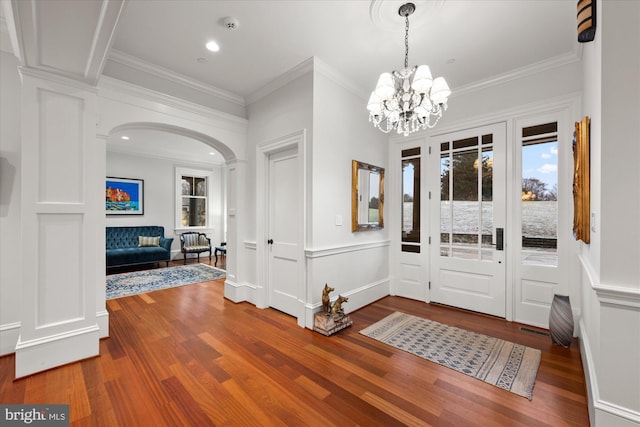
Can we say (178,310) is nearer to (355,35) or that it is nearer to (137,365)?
(137,365)

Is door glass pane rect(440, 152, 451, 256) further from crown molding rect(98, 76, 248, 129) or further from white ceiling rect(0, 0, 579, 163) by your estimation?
crown molding rect(98, 76, 248, 129)

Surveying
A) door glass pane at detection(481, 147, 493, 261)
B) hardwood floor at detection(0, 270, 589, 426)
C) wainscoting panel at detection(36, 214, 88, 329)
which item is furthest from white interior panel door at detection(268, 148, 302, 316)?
door glass pane at detection(481, 147, 493, 261)

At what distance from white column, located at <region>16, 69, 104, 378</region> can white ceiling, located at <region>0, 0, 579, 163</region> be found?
275mm

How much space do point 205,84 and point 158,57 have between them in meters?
0.66

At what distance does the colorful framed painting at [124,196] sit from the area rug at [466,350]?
6.81 m

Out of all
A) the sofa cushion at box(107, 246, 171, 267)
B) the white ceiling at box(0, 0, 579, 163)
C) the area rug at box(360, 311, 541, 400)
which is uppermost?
the white ceiling at box(0, 0, 579, 163)

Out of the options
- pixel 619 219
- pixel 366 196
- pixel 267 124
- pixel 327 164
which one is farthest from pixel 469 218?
pixel 267 124

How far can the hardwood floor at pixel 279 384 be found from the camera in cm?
174

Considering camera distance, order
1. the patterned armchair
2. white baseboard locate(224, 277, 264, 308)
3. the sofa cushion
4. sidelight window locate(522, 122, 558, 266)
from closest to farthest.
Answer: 1. sidelight window locate(522, 122, 558, 266)
2. white baseboard locate(224, 277, 264, 308)
3. the sofa cushion
4. the patterned armchair

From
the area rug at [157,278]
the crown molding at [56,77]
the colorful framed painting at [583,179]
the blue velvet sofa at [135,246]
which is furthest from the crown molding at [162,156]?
the colorful framed painting at [583,179]

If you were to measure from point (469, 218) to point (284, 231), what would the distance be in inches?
96.9

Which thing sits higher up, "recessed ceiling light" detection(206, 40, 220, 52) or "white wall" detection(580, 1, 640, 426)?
"recessed ceiling light" detection(206, 40, 220, 52)

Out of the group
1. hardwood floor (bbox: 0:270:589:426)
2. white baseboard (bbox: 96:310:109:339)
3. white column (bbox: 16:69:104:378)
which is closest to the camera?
hardwood floor (bbox: 0:270:589:426)

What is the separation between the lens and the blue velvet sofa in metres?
5.86
